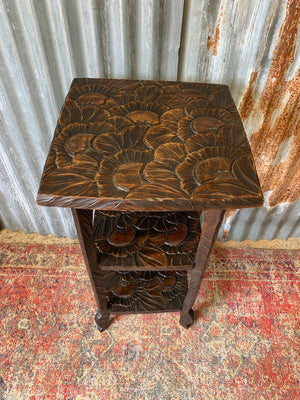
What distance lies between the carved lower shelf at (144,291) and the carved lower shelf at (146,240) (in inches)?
13.7

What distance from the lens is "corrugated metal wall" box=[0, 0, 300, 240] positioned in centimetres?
106

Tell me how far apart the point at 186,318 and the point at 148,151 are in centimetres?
98

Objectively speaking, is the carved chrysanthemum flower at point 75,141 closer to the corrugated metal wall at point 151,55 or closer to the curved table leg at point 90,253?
the curved table leg at point 90,253

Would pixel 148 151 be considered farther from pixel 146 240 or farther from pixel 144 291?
pixel 144 291

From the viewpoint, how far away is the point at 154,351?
1.50m

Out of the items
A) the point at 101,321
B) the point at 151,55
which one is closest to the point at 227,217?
the point at 101,321

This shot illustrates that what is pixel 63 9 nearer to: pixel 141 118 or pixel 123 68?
pixel 123 68

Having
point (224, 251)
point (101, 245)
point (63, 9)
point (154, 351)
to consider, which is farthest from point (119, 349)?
point (63, 9)

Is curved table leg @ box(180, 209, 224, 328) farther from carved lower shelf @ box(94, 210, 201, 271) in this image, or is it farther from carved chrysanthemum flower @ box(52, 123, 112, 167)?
carved chrysanthemum flower @ box(52, 123, 112, 167)

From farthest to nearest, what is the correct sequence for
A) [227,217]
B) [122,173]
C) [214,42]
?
[227,217]
[214,42]
[122,173]

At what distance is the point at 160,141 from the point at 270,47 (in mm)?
634

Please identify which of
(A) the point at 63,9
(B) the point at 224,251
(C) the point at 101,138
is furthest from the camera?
(B) the point at 224,251

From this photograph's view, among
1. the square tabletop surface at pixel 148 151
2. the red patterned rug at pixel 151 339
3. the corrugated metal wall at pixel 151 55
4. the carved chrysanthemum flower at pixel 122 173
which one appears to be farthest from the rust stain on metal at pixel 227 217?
the carved chrysanthemum flower at pixel 122 173

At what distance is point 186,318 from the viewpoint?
1500 mm
